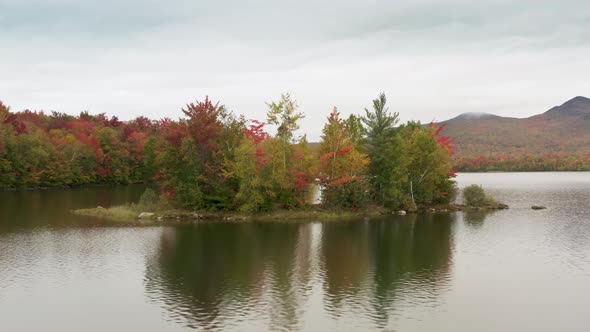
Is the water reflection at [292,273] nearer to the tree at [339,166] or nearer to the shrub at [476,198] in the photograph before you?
the tree at [339,166]

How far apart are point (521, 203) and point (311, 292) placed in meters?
61.7

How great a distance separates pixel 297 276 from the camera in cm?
3606

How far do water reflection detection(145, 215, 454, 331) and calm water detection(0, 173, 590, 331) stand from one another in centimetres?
12

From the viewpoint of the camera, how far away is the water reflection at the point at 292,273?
2827cm

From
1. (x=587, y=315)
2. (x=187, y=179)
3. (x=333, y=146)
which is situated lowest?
(x=587, y=315)

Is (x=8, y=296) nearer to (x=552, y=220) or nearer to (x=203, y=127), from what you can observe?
(x=203, y=127)

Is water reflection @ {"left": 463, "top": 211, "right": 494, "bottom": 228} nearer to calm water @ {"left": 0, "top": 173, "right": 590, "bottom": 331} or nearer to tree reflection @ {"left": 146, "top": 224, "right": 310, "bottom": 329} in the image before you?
calm water @ {"left": 0, "top": 173, "right": 590, "bottom": 331}

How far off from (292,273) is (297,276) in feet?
3.04

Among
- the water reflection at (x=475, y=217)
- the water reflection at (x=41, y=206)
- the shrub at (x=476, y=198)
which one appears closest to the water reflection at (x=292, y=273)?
the water reflection at (x=475, y=217)

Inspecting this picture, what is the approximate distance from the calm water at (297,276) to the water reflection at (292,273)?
12cm

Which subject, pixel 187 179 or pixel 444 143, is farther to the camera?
pixel 444 143

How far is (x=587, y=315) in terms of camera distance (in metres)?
28.2

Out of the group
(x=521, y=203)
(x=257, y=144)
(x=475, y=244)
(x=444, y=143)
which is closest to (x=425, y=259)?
(x=475, y=244)

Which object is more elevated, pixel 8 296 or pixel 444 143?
pixel 444 143
